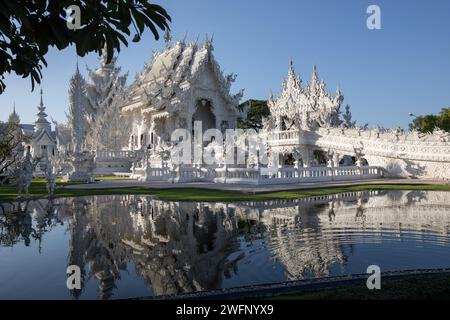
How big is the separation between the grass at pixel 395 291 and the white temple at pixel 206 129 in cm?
1456

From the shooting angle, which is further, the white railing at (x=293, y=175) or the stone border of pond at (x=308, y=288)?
the white railing at (x=293, y=175)

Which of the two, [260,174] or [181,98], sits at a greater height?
[181,98]

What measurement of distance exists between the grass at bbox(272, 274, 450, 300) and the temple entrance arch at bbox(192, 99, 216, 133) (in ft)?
104

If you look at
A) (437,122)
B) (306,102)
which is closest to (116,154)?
(306,102)

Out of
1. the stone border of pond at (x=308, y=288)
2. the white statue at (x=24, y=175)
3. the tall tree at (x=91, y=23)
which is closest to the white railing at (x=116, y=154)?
the white statue at (x=24, y=175)

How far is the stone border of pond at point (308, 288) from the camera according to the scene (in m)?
4.09

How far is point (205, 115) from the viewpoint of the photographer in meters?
36.3

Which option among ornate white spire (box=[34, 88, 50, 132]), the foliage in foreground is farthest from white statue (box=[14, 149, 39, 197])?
ornate white spire (box=[34, 88, 50, 132])

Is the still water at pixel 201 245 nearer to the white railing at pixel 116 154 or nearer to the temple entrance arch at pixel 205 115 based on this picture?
the white railing at pixel 116 154

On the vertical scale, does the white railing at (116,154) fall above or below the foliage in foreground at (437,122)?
below

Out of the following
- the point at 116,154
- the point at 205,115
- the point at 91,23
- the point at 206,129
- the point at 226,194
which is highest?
the point at 205,115

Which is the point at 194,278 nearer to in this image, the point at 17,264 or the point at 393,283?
the point at 393,283

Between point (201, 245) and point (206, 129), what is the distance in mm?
29291

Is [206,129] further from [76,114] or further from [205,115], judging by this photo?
[76,114]
